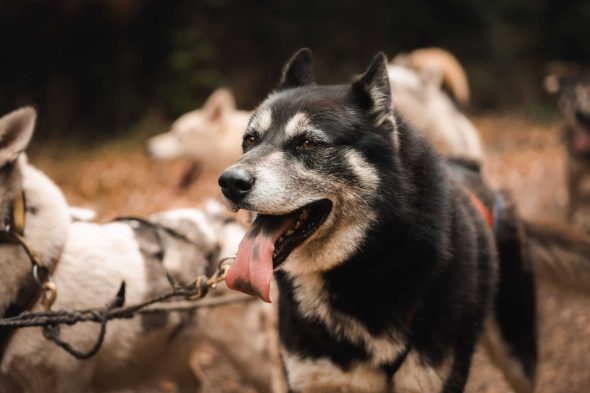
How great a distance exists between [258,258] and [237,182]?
0.87ft

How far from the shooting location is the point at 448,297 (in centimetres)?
237

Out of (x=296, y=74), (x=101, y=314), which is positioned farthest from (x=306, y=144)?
(x=101, y=314)

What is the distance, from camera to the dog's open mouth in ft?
6.96

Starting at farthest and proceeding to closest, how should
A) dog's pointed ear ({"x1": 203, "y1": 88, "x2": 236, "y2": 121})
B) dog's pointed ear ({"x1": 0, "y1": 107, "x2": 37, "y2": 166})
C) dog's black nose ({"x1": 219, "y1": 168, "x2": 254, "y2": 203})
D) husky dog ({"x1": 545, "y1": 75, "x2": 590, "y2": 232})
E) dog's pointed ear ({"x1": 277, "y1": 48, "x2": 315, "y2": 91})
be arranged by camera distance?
husky dog ({"x1": 545, "y1": 75, "x2": 590, "y2": 232})
dog's pointed ear ({"x1": 203, "y1": 88, "x2": 236, "y2": 121})
dog's pointed ear ({"x1": 277, "y1": 48, "x2": 315, "y2": 91})
dog's pointed ear ({"x1": 0, "y1": 107, "x2": 37, "y2": 166})
dog's black nose ({"x1": 219, "y1": 168, "x2": 254, "y2": 203})

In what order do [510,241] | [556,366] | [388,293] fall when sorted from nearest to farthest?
[388,293] → [510,241] → [556,366]

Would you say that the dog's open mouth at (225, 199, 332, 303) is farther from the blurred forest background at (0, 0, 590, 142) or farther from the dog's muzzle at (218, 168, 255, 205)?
the blurred forest background at (0, 0, 590, 142)

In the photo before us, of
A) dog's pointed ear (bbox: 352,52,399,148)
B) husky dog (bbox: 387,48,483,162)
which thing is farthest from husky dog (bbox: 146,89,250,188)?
dog's pointed ear (bbox: 352,52,399,148)

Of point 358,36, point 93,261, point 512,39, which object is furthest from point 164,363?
point 512,39

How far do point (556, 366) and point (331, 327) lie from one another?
2.85 meters

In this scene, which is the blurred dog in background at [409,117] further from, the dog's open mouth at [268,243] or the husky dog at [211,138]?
the dog's open mouth at [268,243]

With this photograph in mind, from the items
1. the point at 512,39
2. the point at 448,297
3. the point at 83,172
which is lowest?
the point at 83,172

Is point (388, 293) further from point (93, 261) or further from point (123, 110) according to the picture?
point (123, 110)

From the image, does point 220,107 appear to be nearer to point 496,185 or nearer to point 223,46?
point 496,185

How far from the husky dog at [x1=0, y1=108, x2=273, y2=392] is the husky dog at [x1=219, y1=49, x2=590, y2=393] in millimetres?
775
